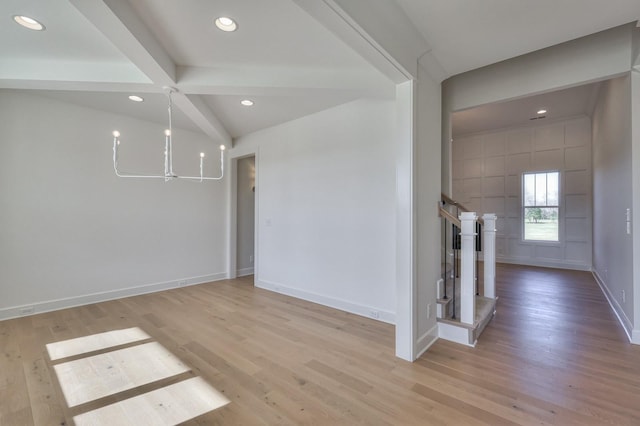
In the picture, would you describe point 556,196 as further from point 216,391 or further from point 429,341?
point 216,391

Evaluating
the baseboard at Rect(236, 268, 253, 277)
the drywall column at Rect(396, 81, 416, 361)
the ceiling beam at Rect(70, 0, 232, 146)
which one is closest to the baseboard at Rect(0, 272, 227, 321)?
the baseboard at Rect(236, 268, 253, 277)

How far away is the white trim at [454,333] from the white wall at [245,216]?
4029 mm

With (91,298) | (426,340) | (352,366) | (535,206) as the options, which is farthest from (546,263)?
(91,298)

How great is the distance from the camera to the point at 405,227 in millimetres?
2400

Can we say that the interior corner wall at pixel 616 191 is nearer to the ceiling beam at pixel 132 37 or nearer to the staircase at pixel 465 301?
the staircase at pixel 465 301

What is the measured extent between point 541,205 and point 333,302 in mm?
5737

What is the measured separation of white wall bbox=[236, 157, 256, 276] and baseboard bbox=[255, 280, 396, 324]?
3.41 feet

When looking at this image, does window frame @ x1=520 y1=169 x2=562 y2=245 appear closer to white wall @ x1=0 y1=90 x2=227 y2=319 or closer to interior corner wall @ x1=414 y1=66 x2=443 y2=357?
interior corner wall @ x1=414 y1=66 x2=443 y2=357

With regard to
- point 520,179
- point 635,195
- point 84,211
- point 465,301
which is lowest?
point 465,301

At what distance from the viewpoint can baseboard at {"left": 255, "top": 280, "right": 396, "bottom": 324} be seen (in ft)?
10.7

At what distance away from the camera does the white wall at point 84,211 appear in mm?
3426

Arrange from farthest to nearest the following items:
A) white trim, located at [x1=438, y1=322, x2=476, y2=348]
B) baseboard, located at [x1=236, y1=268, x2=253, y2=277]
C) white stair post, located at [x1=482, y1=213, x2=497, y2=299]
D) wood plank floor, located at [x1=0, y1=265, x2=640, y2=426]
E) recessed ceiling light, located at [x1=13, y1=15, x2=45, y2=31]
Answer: baseboard, located at [x1=236, y1=268, x2=253, y2=277]
white stair post, located at [x1=482, y1=213, x2=497, y2=299]
white trim, located at [x1=438, y1=322, x2=476, y2=348]
recessed ceiling light, located at [x1=13, y1=15, x2=45, y2=31]
wood plank floor, located at [x1=0, y1=265, x2=640, y2=426]

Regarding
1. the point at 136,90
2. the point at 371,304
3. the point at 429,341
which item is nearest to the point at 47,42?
the point at 136,90

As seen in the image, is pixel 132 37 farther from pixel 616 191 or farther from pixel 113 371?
pixel 616 191
